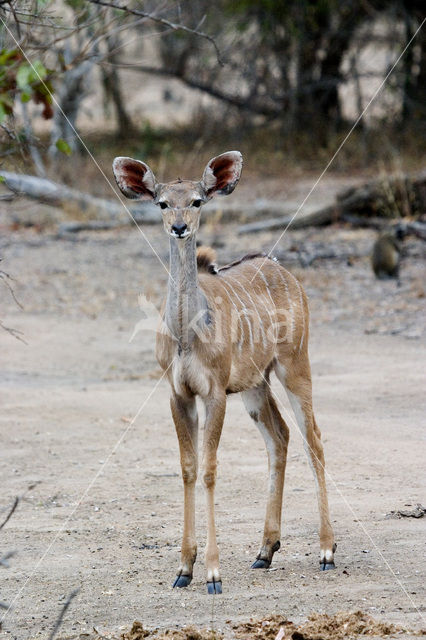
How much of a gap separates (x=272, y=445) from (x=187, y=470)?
71 cm

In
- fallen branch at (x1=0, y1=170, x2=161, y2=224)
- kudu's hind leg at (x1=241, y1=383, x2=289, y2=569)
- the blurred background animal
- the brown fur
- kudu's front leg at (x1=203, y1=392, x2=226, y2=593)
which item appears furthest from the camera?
fallen branch at (x1=0, y1=170, x2=161, y2=224)

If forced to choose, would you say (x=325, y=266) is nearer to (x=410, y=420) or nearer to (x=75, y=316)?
(x=75, y=316)

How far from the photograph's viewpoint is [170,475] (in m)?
6.05

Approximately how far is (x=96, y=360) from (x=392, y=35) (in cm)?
1202

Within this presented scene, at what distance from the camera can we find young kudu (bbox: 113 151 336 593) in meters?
4.32

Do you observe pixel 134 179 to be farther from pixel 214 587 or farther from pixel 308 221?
pixel 308 221

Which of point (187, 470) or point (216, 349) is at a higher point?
point (216, 349)

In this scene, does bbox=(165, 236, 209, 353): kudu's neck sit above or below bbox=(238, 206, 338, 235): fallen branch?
below

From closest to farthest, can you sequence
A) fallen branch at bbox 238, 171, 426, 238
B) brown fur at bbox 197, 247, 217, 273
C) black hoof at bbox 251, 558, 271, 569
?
black hoof at bbox 251, 558, 271, 569 < brown fur at bbox 197, 247, 217, 273 < fallen branch at bbox 238, 171, 426, 238

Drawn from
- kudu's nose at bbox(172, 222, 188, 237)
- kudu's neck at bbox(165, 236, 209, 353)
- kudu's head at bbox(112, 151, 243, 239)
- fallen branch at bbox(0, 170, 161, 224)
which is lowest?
kudu's neck at bbox(165, 236, 209, 353)

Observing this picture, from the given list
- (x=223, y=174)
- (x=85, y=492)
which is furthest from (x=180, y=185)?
(x=85, y=492)

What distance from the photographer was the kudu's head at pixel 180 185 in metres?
4.31

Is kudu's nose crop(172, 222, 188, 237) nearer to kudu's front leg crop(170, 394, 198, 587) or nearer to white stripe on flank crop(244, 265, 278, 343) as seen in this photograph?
kudu's front leg crop(170, 394, 198, 587)

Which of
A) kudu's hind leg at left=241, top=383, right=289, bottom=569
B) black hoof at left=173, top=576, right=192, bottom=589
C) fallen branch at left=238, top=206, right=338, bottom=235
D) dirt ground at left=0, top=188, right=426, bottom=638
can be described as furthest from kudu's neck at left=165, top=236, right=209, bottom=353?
fallen branch at left=238, top=206, right=338, bottom=235
